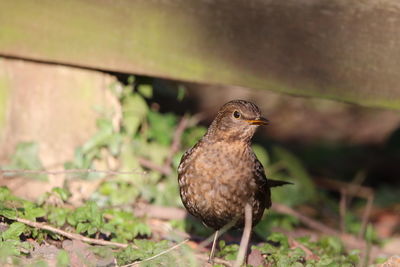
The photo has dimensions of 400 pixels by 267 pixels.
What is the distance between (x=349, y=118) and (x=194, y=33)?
14.0 ft

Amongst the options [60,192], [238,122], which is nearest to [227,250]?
[238,122]

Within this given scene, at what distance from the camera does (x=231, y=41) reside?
448 centimetres

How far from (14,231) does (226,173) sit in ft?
3.92

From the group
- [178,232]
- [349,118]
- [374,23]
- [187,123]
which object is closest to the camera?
[374,23]

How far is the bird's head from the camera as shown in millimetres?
4031

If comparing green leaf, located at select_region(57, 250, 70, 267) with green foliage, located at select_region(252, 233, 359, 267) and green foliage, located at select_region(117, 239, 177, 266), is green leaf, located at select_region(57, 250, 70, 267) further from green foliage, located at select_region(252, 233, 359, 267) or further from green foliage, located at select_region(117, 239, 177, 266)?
green foliage, located at select_region(252, 233, 359, 267)

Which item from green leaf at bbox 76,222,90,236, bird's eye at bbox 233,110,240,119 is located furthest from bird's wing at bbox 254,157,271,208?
green leaf at bbox 76,222,90,236

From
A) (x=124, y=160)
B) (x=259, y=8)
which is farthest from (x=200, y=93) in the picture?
(x=259, y=8)

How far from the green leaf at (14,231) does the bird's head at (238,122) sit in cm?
121

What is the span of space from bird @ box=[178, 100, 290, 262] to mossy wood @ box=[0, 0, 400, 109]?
1.72 feet

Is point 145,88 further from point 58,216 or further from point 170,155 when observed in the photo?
point 58,216

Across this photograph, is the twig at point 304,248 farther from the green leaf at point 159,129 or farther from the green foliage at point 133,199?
the green leaf at point 159,129

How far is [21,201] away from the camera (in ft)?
13.5

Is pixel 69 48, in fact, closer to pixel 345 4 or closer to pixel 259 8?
pixel 259 8
